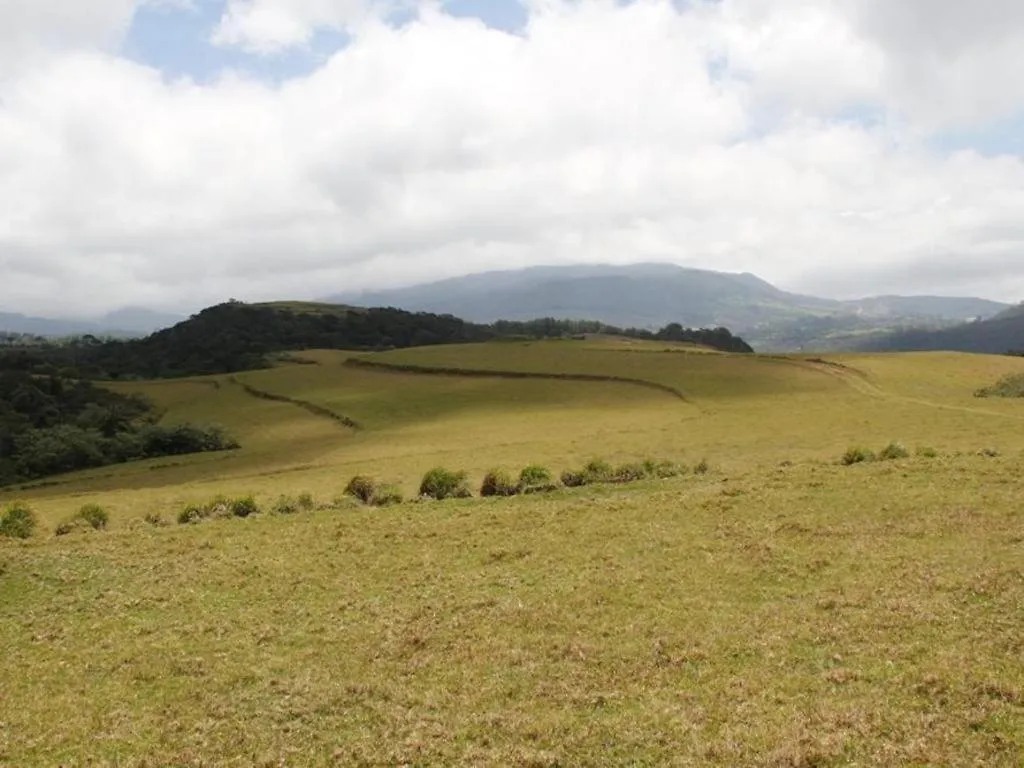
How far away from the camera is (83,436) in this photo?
65.2 metres

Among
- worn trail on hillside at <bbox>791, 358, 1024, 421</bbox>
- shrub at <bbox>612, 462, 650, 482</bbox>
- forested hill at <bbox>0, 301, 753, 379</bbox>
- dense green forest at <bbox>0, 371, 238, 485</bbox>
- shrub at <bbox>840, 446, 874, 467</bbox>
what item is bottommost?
dense green forest at <bbox>0, 371, 238, 485</bbox>

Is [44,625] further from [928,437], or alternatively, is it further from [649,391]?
[649,391]

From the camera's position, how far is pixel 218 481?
45.2 m

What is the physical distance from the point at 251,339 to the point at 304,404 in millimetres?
88965

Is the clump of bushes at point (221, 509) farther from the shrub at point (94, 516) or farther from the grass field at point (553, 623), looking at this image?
the shrub at point (94, 516)

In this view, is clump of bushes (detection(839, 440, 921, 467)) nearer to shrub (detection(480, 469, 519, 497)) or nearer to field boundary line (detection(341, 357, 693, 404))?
shrub (detection(480, 469, 519, 497))

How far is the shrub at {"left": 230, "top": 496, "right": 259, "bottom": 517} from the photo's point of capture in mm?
33656

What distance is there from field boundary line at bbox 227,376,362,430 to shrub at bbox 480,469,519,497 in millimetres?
30121

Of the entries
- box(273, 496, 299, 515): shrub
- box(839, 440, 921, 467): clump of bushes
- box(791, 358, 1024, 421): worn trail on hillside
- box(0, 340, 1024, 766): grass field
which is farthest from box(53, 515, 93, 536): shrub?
box(791, 358, 1024, 421): worn trail on hillside

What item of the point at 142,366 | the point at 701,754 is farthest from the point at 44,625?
the point at 142,366

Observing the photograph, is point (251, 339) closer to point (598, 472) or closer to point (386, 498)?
point (386, 498)

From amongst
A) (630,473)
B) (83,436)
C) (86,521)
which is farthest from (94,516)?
(83,436)

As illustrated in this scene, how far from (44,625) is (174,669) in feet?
18.4

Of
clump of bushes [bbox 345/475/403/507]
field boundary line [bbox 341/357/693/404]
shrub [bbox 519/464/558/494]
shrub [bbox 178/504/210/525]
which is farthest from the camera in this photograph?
field boundary line [bbox 341/357/693/404]
